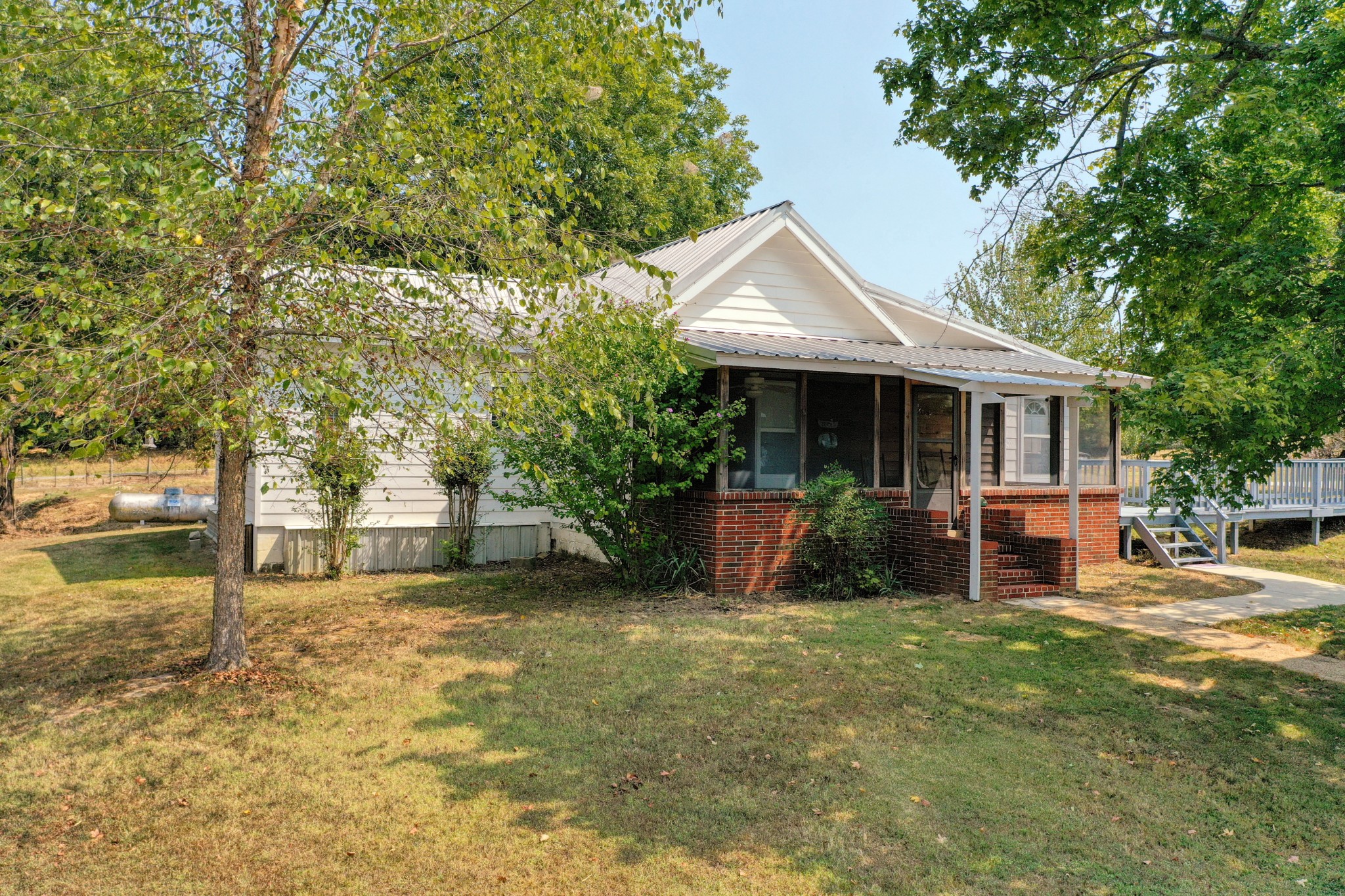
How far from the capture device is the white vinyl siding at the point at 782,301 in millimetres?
12516

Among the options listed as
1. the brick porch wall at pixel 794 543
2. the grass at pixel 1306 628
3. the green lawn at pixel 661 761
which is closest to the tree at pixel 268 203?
the green lawn at pixel 661 761

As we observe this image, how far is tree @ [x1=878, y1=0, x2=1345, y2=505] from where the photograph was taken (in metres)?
6.26

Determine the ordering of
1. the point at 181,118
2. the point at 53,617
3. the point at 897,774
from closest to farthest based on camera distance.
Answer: the point at 897,774 → the point at 181,118 → the point at 53,617

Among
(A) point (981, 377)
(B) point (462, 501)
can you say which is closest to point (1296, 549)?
(A) point (981, 377)

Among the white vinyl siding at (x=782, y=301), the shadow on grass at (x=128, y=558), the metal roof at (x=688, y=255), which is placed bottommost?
the shadow on grass at (x=128, y=558)

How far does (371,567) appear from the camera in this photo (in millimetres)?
12227

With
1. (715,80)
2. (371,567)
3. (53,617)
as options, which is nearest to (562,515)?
(371,567)

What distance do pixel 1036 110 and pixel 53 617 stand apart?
11.7m

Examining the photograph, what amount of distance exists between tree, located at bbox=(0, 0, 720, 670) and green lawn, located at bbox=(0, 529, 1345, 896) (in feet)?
4.64

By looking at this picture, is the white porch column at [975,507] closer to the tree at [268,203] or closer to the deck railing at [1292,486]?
the tree at [268,203]

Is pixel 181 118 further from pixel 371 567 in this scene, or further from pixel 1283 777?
pixel 1283 777

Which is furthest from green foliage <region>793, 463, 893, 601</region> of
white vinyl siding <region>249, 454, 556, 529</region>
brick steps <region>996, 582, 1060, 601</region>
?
white vinyl siding <region>249, 454, 556, 529</region>

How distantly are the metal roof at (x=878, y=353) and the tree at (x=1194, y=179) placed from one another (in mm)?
2391

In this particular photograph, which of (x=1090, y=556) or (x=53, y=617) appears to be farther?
(x=1090, y=556)
